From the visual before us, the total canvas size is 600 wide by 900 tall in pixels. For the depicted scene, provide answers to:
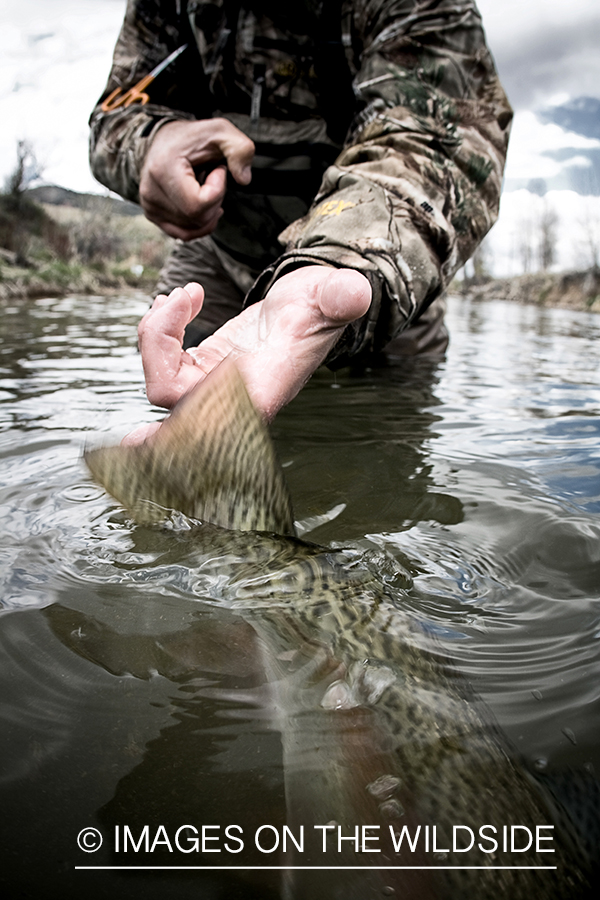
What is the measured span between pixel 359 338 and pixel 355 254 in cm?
28

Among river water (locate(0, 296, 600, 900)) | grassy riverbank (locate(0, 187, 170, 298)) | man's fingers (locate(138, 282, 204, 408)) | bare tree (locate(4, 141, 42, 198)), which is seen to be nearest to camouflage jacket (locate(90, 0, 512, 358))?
man's fingers (locate(138, 282, 204, 408))

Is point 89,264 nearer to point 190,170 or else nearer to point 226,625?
point 190,170

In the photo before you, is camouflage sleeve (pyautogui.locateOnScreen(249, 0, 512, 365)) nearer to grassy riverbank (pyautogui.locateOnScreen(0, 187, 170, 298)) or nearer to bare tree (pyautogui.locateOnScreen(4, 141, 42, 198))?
grassy riverbank (pyautogui.locateOnScreen(0, 187, 170, 298))

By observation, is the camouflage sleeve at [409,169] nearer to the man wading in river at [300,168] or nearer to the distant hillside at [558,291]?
the man wading in river at [300,168]

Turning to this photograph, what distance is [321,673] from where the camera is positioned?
3.83 feet

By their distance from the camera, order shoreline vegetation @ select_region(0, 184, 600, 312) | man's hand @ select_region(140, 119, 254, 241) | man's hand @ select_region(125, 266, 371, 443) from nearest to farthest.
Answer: man's hand @ select_region(125, 266, 371, 443) → man's hand @ select_region(140, 119, 254, 241) → shoreline vegetation @ select_region(0, 184, 600, 312)

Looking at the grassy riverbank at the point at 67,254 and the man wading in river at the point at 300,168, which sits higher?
the grassy riverbank at the point at 67,254

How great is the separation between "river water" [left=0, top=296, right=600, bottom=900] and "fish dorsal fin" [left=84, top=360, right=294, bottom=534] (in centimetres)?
15

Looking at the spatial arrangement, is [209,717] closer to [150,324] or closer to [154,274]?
[150,324]

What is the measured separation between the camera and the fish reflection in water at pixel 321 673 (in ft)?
2.94

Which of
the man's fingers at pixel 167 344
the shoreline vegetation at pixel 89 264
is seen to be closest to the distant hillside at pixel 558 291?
the shoreline vegetation at pixel 89 264

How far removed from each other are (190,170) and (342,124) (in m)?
1.10

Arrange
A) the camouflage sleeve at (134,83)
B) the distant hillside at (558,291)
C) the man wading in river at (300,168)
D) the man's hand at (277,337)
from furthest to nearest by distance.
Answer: the distant hillside at (558,291) → the camouflage sleeve at (134,83) → the man wading in river at (300,168) → the man's hand at (277,337)

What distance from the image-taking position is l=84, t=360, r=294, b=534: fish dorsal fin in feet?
4.53
